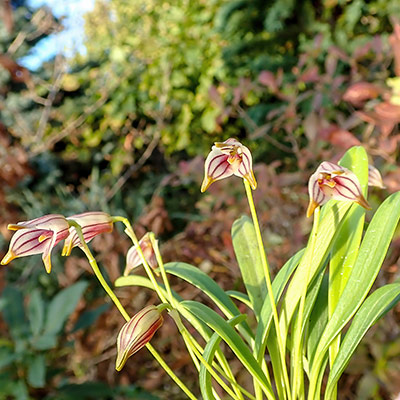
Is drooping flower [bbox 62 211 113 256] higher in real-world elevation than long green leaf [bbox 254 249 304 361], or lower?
higher

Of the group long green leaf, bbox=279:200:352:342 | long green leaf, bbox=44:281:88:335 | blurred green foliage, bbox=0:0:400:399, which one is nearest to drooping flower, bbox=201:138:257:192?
long green leaf, bbox=279:200:352:342

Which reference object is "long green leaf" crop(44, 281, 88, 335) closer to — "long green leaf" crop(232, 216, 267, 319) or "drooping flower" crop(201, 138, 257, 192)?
"long green leaf" crop(232, 216, 267, 319)

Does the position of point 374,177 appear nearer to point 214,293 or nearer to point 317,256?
point 317,256

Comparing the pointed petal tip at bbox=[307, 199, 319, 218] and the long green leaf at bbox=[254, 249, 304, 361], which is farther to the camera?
the long green leaf at bbox=[254, 249, 304, 361]

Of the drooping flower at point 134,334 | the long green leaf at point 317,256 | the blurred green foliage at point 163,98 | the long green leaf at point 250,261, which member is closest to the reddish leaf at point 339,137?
the long green leaf at point 250,261

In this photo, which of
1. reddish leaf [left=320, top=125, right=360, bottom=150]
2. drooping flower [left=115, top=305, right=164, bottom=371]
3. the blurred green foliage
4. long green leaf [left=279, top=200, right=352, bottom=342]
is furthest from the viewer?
the blurred green foliage
